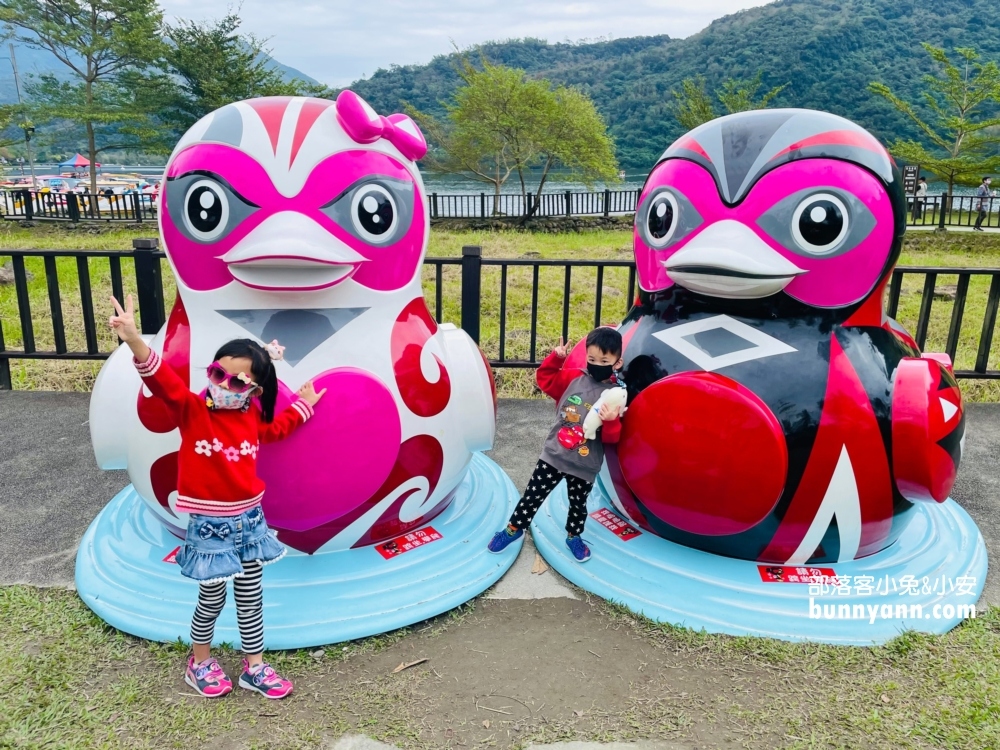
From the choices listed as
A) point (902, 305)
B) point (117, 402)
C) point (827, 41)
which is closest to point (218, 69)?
point (902, 305)

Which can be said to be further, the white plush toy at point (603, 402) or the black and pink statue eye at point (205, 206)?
the white plush toy at point (603, 402)

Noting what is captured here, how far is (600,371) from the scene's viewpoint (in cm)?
306

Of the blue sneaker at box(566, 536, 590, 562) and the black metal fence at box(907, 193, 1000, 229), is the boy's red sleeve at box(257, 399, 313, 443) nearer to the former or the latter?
the blue sneaker at box(566, 536, 590, 562)

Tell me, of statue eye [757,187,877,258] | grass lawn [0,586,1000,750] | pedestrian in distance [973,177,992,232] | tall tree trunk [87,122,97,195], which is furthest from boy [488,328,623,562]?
tall tree trunk [87,122,97,195]

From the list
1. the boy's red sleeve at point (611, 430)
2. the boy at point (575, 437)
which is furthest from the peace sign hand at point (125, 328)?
the boy's red sleeve at point (611, 430)

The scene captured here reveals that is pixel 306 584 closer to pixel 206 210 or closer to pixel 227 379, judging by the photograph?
pixel 227 379

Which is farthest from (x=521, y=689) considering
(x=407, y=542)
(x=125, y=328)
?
(x=125, y=328)

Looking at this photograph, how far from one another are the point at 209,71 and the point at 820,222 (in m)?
28.6

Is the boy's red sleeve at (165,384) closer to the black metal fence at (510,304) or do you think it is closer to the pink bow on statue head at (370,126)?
the pink bow on statue head at (370,126)

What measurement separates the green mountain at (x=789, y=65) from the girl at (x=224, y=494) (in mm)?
39653

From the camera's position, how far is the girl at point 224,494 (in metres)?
2.30

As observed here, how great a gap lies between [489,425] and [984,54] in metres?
55.0

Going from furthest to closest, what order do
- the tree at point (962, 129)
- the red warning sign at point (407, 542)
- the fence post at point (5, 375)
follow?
1. the tree at point (962, 129)
2. the fence post at point (5, 375)
3. the red warning sign at point (407, 542)

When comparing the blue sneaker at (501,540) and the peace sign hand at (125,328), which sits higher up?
the peace sign hand at (125,328)
